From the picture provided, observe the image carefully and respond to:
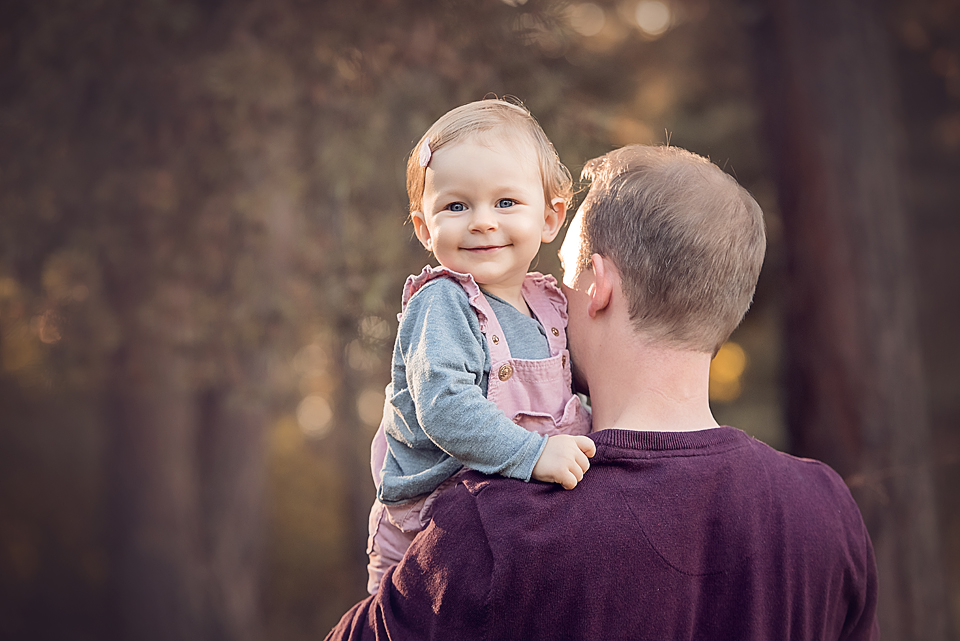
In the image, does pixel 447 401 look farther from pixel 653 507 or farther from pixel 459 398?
pixel 653 507

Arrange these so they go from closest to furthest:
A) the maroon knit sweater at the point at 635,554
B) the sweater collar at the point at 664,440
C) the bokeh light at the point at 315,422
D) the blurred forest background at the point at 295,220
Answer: the maroon knit sweater at the point at 635,554 < the sweater collar at the point at 664,440 < the blurred forest background at the point at 295,220 < the bokeh light at the point at 315,422

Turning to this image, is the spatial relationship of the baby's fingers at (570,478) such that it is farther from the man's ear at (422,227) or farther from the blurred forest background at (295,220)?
the blurred forest background at (295,220)

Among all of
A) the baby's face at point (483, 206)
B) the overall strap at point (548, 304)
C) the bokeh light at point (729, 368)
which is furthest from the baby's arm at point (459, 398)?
the bokeh light at point (729, 368)

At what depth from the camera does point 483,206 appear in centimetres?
167

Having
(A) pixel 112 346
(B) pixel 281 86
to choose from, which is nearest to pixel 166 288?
(A) pixel 112 346

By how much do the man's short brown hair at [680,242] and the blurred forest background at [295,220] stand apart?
1.98 meters

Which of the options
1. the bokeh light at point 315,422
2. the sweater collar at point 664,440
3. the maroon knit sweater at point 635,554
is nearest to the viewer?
the maroon knit sweater at point 635,554

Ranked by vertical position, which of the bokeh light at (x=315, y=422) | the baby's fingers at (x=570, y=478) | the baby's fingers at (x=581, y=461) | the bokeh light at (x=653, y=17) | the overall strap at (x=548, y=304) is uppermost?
the bokeh light at (x=653, y=17)

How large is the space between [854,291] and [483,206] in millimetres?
3669

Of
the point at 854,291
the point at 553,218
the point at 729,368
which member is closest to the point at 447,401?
the point at 553,218

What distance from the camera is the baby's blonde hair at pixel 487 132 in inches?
66.6

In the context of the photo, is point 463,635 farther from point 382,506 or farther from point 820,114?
point 820,114

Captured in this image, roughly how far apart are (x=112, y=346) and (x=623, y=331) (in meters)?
5.22

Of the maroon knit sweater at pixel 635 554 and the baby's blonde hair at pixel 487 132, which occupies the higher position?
the baby's blonde hair at pixel 487 132
